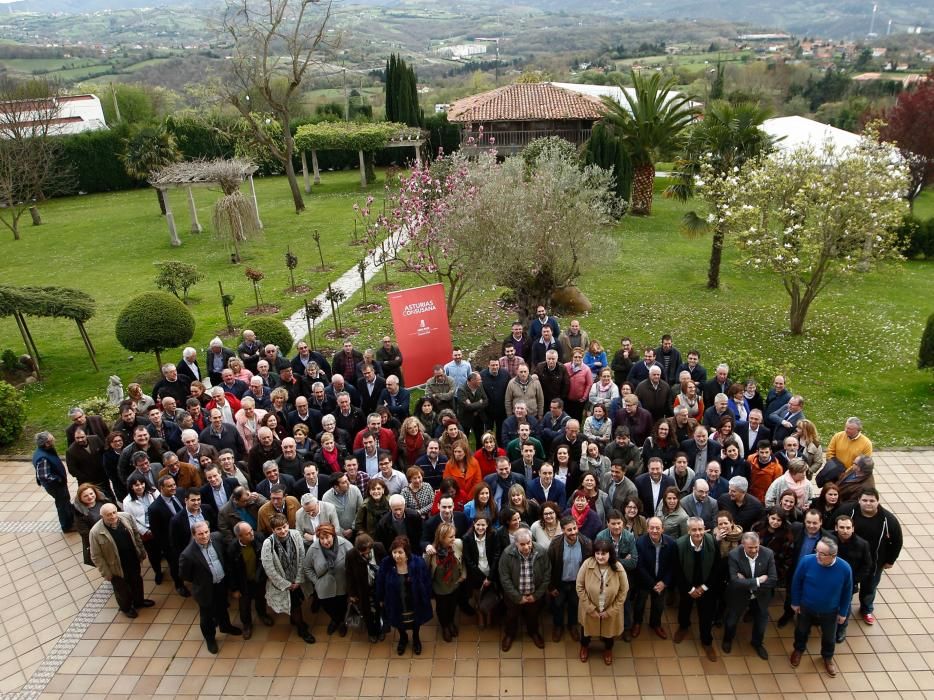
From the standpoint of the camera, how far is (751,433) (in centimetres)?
851

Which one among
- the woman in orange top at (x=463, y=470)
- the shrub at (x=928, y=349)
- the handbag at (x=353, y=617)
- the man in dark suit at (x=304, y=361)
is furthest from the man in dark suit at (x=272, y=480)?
the shrub at (x=928, y=349)

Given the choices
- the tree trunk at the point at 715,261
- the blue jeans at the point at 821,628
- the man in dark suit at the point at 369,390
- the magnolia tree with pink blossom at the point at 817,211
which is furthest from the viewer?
the tree trunk at the point at 715,261

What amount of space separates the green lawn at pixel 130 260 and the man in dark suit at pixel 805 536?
476 inches

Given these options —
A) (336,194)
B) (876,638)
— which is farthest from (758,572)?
(336,194)

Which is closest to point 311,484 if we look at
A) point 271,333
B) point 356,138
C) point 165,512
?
point 165,512

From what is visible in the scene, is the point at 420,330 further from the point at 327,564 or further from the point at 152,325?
the point at 327,564

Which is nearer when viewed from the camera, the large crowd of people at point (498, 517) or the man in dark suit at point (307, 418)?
the large crowd of people at point (498, 517)

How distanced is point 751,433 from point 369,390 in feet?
17.6

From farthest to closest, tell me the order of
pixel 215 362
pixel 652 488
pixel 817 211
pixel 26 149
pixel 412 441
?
pixel 26 149 → pixel 817 211 → pixel 215 362 → pixel 412 441 → pixel 652 488

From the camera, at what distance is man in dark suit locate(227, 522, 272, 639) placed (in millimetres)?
6883


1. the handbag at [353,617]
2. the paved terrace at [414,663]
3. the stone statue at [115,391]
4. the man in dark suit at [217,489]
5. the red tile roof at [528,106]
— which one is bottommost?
the paved terrace at [414,663]

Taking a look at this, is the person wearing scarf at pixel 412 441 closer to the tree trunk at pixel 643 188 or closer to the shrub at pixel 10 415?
the shrub at pixel 10 415

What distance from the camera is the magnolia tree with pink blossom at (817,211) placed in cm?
1317

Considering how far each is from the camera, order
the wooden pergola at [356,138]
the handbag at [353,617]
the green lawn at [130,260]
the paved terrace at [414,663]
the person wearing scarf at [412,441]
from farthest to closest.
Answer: the wooden pergola at [356,138], the green lawn at [130,260], the person wearing scarf at [412,441], the handbag at [353,617], the paved terrace at [414,663]
